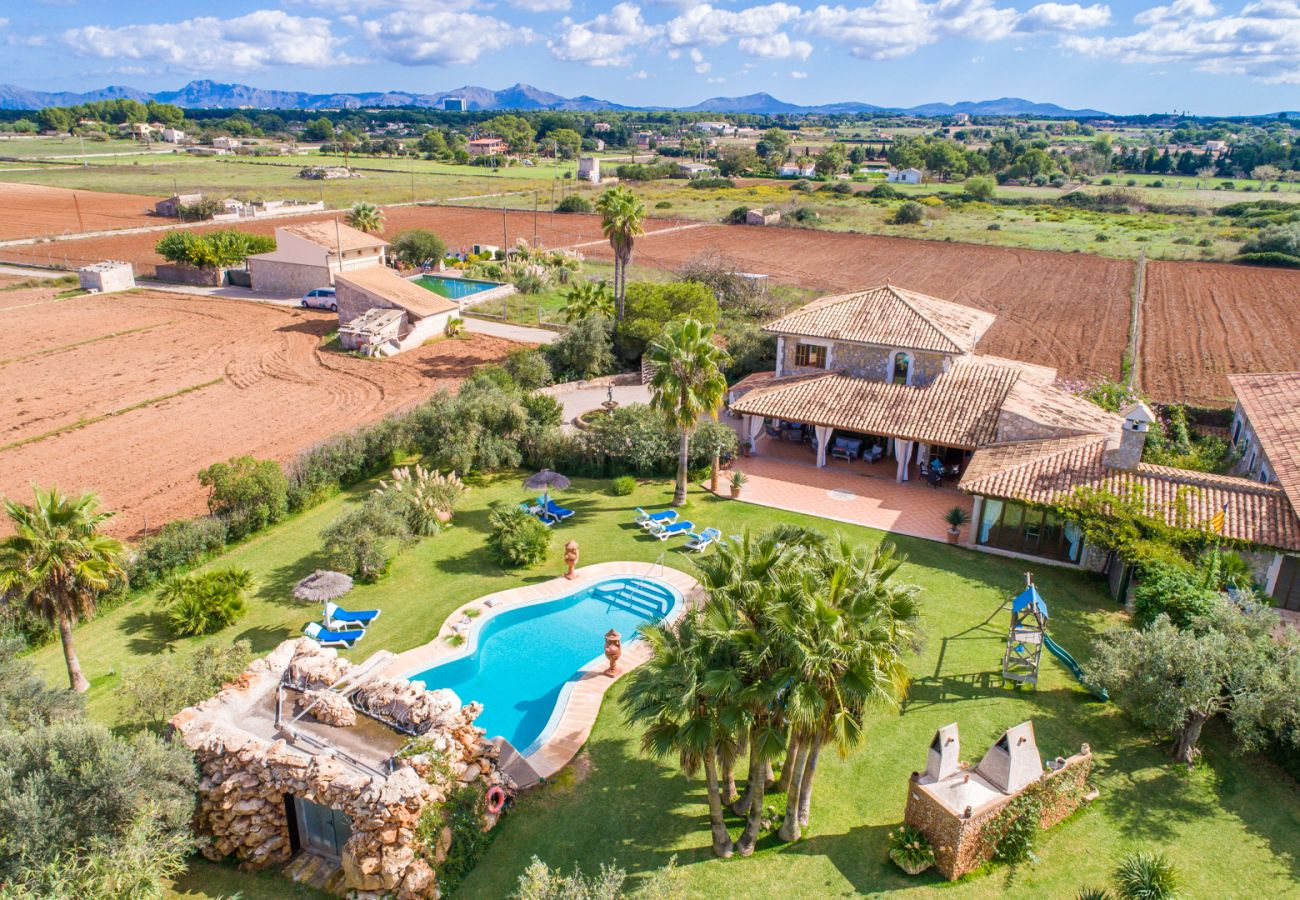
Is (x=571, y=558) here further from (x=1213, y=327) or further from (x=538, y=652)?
(x=1213, y=327)

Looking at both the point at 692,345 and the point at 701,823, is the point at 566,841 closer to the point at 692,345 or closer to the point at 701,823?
the point at 701,823

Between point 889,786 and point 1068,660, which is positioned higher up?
point 1068,660

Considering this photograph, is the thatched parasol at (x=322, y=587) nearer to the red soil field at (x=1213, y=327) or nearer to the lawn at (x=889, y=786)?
the lawn at (x=889, y=786)

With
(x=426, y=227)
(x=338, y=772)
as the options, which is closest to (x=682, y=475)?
(x=338, y=772)

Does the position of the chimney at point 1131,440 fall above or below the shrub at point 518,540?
above

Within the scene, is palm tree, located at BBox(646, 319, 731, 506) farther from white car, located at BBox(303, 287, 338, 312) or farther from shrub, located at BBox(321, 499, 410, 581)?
white car, located at BBox(303, 287, 338, 312)

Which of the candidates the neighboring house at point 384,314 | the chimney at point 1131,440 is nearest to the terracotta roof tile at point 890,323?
the chimney at point 1131,440

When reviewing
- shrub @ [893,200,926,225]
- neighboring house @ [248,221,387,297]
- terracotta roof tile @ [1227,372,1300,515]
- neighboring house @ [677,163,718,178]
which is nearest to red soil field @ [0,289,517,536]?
neighboring house @ [248,221,387,297]
